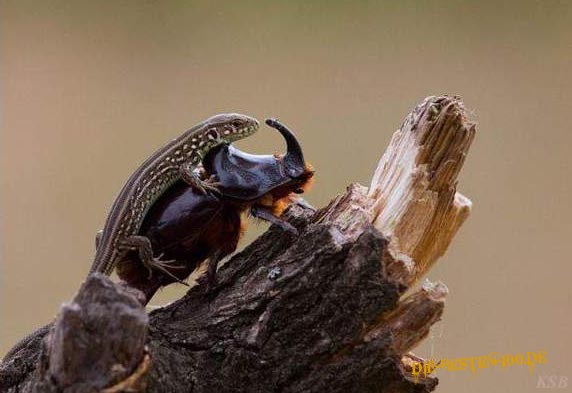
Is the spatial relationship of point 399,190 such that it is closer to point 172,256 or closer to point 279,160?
point 279,160

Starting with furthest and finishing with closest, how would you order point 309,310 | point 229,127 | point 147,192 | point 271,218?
1. point 229,127
2. point 147,192
3. point 271,218
4. point 309,310

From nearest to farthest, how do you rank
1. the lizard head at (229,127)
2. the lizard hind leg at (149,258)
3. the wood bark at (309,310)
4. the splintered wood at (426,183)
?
the wood bark at (309,310) → the splintered wood at (426,183) → the lizard hind leg at (149,258) → the lizard head at (229,127)

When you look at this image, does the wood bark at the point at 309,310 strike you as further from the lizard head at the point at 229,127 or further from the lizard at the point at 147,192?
the lizard head at the point at 229,127

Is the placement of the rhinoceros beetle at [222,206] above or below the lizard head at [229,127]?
below

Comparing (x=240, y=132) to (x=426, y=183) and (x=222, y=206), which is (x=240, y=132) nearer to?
Answer: (x=222, y=206)

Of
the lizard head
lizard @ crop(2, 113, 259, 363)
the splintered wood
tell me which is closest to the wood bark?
the splintered wood

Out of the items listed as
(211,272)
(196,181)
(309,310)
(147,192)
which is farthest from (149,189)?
(309,310)

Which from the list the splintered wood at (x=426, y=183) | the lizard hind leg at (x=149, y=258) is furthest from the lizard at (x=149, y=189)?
the splintered wood at (x=426, y=183)
